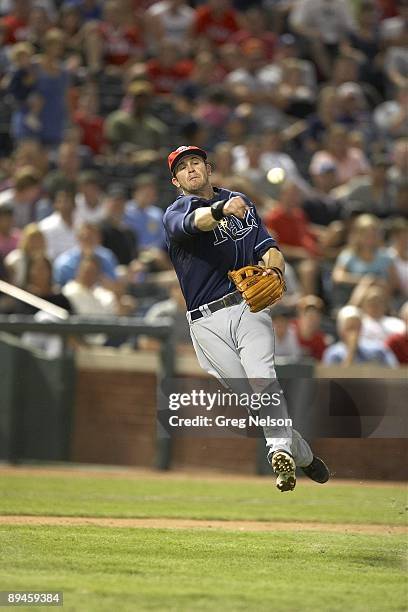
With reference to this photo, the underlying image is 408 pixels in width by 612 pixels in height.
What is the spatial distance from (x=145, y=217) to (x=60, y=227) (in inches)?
49.6

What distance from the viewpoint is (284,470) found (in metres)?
6.67

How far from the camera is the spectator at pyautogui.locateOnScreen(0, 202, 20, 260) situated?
1229 cm

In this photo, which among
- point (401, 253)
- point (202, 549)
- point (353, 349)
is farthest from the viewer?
point (401, 253)

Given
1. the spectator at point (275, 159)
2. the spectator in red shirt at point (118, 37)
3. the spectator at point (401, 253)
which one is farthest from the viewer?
the spectator in red shirt at point (118, 37)

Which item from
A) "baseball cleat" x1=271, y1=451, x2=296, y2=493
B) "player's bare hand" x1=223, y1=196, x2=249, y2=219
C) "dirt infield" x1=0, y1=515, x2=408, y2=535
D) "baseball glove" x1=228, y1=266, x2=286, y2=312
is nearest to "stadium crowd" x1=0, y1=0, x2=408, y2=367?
"dirt infield" x1=0, y1=515, x2=408, y2=535

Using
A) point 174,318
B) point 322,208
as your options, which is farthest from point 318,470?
point 322,208

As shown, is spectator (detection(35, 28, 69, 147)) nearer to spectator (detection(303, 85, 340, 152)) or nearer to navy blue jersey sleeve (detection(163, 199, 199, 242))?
spectator (detection(303, 85, 340, 152))

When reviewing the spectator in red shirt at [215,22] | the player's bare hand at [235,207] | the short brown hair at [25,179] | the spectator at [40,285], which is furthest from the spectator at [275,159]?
the player's bare hand at [235,207]

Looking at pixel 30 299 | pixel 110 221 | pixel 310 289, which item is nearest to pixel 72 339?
pixel 30 299

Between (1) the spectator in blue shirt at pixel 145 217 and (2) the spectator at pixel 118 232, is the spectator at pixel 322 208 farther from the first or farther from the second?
(2) the spectator at pixel 118 232

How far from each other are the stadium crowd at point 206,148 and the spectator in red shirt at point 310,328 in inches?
0.8

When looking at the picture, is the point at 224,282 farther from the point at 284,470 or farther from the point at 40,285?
the point at 40,285

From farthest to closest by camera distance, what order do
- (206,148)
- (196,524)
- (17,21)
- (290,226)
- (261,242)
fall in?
(17,21)
(206,148)
(290,226)
(196,524)
(261,242)

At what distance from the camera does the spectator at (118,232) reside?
13102mm
